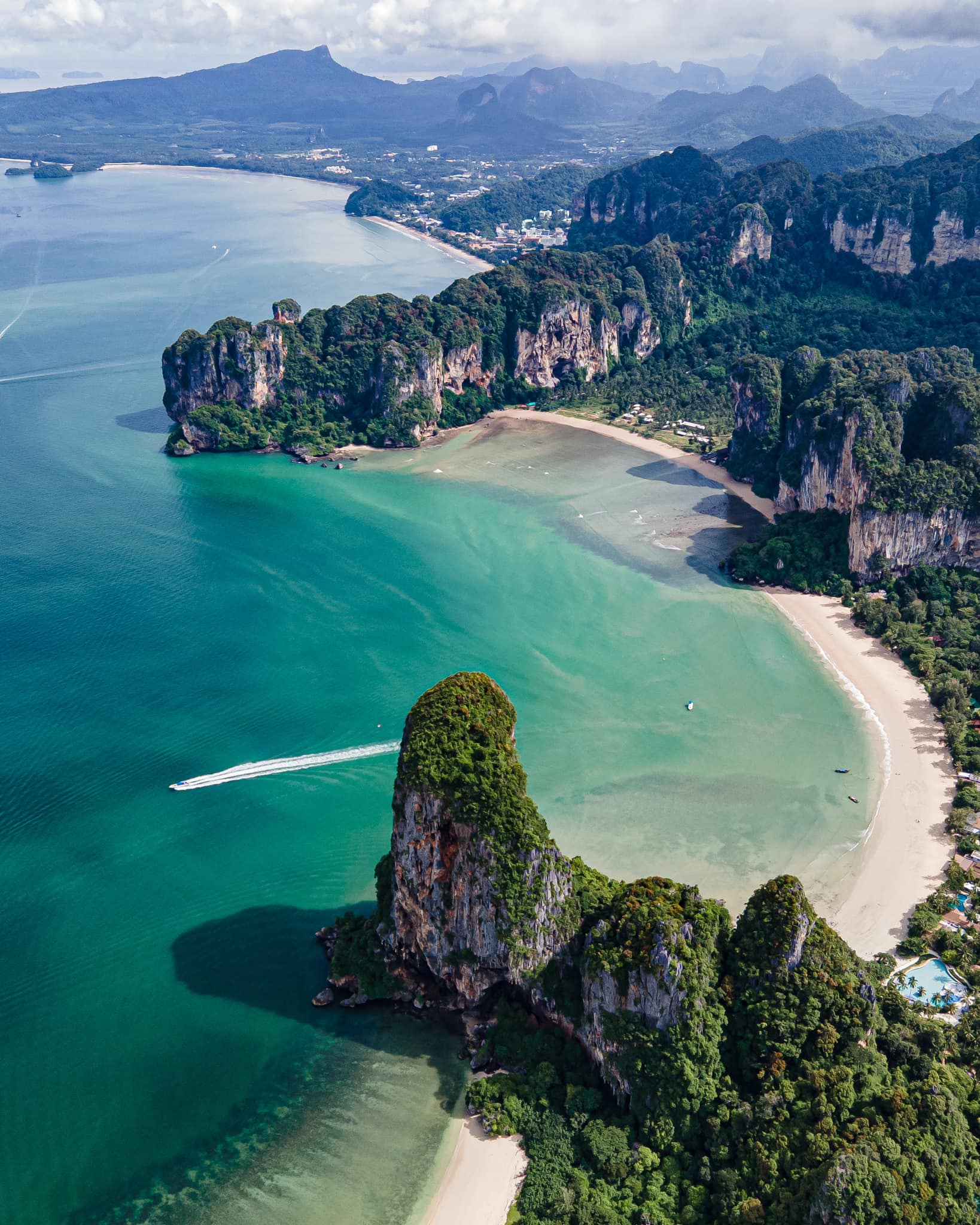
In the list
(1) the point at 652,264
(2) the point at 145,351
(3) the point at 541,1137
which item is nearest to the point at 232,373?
(2) the point at 145,351

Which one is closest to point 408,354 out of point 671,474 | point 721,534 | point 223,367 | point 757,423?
point 223,367

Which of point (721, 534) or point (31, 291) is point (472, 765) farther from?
point (31, 291)

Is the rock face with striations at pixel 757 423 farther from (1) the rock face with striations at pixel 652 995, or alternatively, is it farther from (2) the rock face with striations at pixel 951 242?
(1) the rock face with striations at pixel 652 995

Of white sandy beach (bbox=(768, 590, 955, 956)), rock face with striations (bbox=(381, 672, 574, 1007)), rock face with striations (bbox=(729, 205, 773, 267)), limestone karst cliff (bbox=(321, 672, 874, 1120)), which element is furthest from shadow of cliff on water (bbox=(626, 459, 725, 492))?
rock face with striations (bbox=(381, 672, 574, 1007))

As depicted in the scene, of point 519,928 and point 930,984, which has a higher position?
→ point 519,928

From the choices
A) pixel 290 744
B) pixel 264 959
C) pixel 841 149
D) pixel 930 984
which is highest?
pixel 841 149

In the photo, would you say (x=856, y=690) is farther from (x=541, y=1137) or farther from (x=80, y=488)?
(x=80, y=488)
